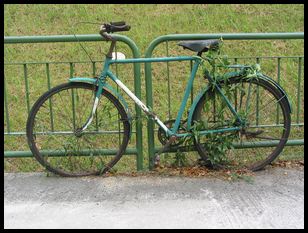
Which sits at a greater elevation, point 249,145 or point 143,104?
point 143,104

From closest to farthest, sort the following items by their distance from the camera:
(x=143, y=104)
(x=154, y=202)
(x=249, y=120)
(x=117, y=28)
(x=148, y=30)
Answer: (x=154, y=202)
(x=117, y=28)
(x=143, y=104)
(x=249, y=120)
(x=148, y=30)

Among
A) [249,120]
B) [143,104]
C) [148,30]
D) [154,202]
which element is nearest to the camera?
[154,202]

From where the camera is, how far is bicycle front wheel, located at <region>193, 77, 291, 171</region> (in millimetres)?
3967

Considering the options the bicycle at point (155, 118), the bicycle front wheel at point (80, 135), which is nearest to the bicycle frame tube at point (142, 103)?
the bicycle at point (155, 118)

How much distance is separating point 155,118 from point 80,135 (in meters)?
0.68

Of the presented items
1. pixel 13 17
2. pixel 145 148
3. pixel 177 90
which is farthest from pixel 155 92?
pixel 13 17

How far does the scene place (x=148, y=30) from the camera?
8.43 metres

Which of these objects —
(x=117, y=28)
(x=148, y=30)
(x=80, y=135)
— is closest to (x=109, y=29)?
(x=117, y=28)

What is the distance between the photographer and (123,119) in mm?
3990

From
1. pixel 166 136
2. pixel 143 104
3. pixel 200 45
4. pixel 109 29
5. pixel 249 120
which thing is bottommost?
pixel 166 136


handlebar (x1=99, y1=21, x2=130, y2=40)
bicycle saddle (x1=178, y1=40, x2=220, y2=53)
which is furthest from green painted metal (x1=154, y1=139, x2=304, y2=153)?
handlebar (x1=99, y1=21, x2=130, y2=40)

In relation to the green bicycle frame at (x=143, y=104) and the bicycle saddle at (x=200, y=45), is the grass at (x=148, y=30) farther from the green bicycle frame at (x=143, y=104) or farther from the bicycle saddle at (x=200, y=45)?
the bicycle saddle at (x=200, y=45)

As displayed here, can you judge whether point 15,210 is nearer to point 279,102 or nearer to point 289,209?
point 289,209

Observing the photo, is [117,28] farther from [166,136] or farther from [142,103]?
[166,136]
